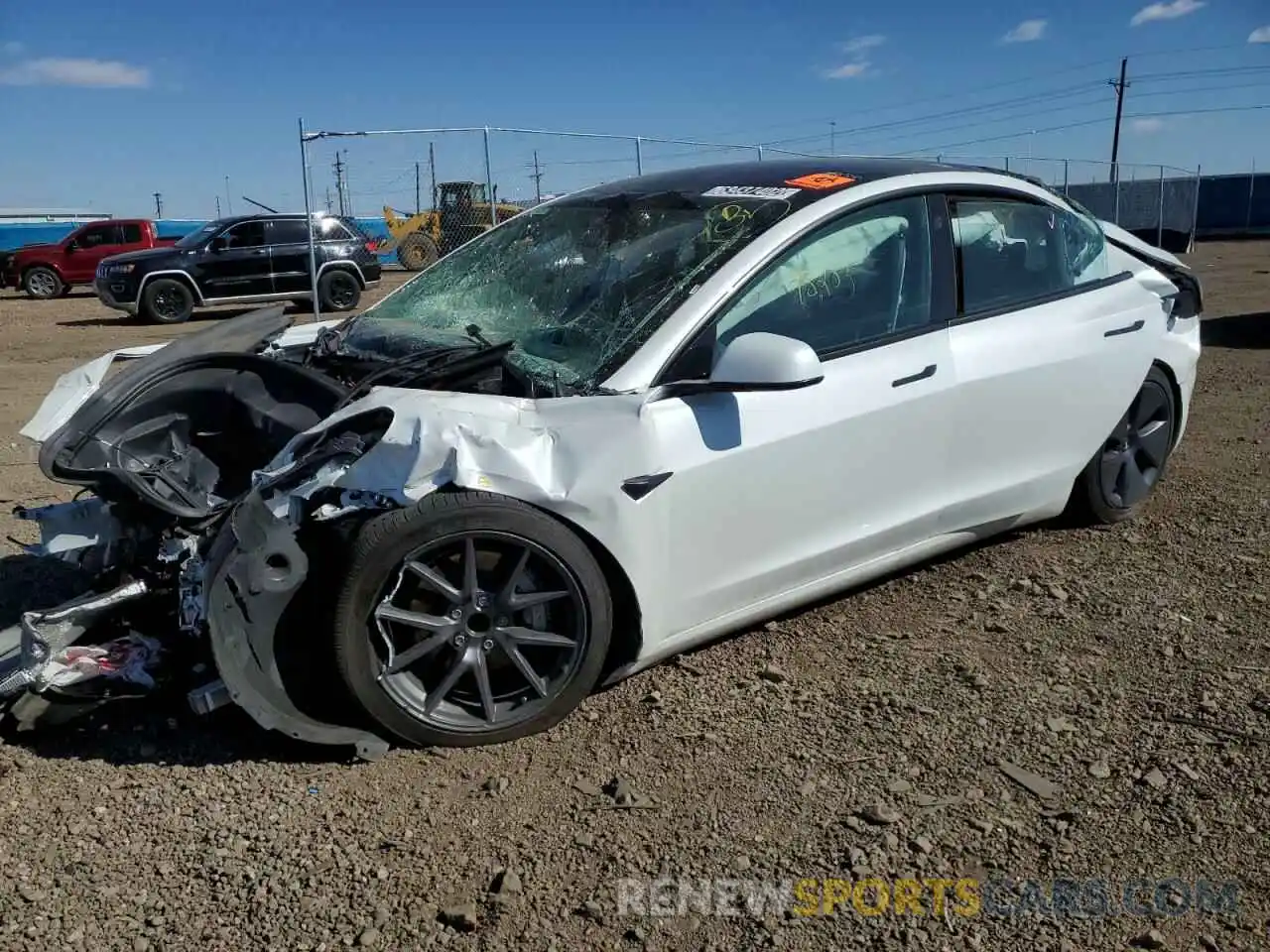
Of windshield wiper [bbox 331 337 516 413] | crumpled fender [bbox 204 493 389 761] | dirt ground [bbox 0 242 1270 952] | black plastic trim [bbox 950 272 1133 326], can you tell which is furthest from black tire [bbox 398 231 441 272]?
crumpled fender [bbox 204 493 389 761]

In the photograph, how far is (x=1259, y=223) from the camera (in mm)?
39688

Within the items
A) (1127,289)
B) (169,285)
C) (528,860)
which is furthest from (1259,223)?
(528,860)

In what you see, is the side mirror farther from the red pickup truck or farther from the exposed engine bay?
the red pickup truck

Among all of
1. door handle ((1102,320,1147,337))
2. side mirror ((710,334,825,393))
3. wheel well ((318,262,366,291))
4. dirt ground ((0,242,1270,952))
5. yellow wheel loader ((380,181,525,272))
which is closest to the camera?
dirt ground ((0,242,1270,952))

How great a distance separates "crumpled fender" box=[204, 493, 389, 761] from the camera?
8.97 ft

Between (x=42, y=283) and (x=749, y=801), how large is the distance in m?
24.9

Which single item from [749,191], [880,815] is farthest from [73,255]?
[880,815]

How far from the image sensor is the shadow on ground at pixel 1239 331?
394 inches

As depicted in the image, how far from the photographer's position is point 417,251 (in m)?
24.6

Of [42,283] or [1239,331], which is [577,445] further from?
[42,283]

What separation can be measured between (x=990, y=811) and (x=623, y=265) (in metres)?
2.02

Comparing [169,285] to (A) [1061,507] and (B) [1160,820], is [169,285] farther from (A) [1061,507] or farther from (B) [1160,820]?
(B) [1160,820]

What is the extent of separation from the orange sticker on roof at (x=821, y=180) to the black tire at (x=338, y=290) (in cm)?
1488

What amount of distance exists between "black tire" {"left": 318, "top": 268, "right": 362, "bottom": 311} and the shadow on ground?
1259cm
